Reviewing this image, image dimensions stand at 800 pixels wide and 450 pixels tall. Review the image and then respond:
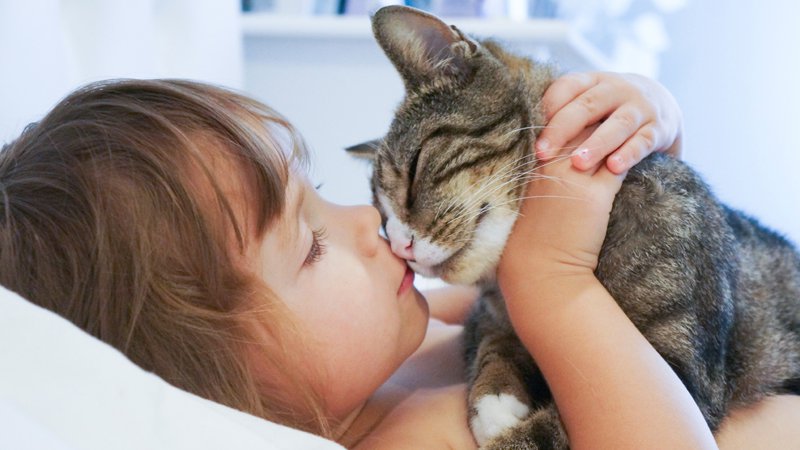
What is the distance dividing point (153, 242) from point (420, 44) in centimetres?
51

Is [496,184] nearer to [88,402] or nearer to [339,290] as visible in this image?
[339,290]

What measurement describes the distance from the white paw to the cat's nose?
0.24 meters

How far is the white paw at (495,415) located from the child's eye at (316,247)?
12.8 inches

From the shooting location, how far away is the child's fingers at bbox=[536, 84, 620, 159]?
111cm

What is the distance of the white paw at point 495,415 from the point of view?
3.42 feet

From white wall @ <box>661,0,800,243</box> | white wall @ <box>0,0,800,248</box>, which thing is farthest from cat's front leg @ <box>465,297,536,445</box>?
white wall @ <box>661,0,800,243</box>

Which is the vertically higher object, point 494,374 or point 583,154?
point 583,154

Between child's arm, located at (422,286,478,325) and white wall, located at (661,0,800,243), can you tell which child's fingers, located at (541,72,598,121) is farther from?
white wall, located at (661,0,800,243)

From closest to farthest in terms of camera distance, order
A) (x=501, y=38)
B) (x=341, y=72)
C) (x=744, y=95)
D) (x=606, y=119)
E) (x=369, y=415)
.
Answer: (x=606, y=119)
(x=369, y=415)
(x=501, y=38)
(x=744, y=95)
(x=341, y=72)

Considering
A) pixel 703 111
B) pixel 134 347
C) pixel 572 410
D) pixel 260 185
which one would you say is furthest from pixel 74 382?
pixel 703 111

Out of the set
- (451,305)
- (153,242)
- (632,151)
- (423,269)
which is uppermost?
(632,151)

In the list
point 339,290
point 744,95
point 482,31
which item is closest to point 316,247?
point 339,290

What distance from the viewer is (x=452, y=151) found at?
1.11m

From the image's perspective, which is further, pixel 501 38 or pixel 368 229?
pixel 501 38
